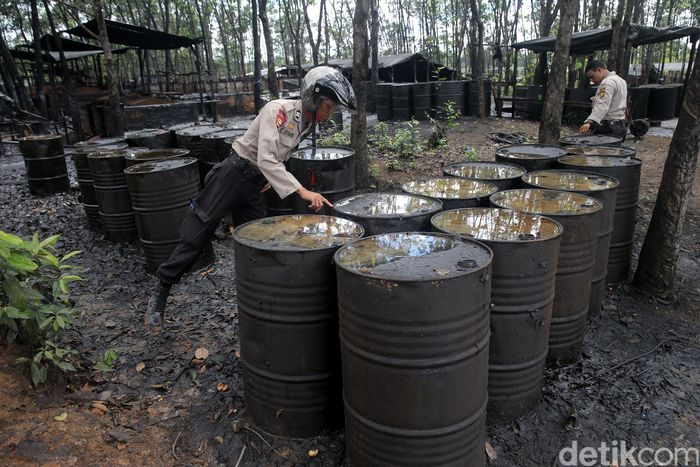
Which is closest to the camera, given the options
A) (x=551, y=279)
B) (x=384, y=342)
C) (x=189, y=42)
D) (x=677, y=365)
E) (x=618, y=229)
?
(x=384, y=342)

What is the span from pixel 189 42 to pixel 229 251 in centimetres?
1301

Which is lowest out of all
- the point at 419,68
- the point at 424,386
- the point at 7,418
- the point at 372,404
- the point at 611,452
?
the point at 611,452

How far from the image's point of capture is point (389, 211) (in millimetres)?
3121

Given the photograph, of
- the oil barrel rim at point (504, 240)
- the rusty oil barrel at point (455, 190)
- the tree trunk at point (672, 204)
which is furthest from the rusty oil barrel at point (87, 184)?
the tree trunk at point (672, 204)

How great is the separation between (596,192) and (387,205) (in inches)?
61.2

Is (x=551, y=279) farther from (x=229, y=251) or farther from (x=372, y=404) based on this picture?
(x=229, y=251)

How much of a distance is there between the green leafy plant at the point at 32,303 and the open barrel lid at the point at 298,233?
1165 mm

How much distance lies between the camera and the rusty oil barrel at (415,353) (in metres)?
2.01

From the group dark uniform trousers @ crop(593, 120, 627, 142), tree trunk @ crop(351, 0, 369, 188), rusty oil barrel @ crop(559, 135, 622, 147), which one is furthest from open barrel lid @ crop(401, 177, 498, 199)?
dark uniform trousers @ crop(593, 120, 627, 142)

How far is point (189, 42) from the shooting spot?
52.5 ft

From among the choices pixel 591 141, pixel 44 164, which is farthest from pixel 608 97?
pixel 44 164

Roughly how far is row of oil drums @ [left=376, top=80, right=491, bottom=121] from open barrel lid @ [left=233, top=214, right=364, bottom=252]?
12004 mm

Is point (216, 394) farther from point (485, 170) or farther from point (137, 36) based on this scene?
point (137, 36)

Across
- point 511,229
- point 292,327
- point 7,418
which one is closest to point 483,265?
point 511,229
